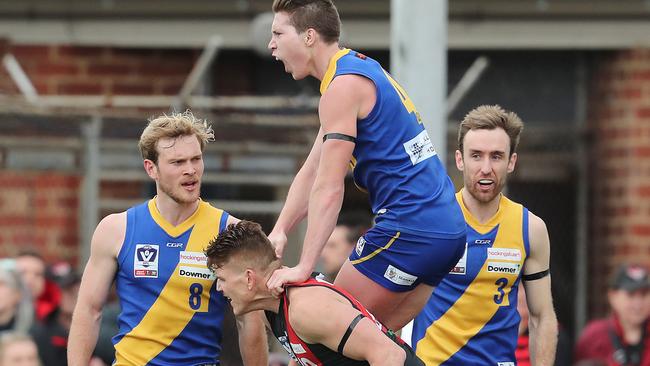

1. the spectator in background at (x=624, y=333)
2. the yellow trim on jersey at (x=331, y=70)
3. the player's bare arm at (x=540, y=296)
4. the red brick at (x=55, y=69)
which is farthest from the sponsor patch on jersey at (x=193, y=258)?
the red brick at (x=55, y=69)

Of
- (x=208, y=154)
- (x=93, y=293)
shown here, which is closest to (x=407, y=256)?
(x=93, y=293)

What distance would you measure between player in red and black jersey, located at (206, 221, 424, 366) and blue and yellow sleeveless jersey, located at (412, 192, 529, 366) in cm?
113

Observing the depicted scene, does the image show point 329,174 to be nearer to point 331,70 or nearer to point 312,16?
point 331,70

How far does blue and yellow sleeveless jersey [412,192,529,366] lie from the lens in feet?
25.6

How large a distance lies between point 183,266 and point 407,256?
119cm

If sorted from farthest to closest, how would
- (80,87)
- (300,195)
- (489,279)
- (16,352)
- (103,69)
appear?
(103,69) → (80,87) → (489,279) → (16,352) → (300,195)

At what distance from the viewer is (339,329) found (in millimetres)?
6473

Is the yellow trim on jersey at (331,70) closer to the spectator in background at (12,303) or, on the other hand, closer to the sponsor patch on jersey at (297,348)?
the sponsor patch on jersey at (297,348)

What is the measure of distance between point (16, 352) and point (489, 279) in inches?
99.0

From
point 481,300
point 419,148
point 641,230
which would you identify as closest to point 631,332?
point 641,230

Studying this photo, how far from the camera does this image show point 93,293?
289 inches

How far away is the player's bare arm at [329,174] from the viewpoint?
6.58m

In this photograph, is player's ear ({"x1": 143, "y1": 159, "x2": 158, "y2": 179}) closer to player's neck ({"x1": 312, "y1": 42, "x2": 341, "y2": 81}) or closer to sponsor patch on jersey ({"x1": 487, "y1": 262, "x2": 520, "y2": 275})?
player's neck ({"x1": 312, "y1": 42, "x2": 341, "y2": 81})

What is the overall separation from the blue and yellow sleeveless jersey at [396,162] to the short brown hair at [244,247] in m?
0.54
